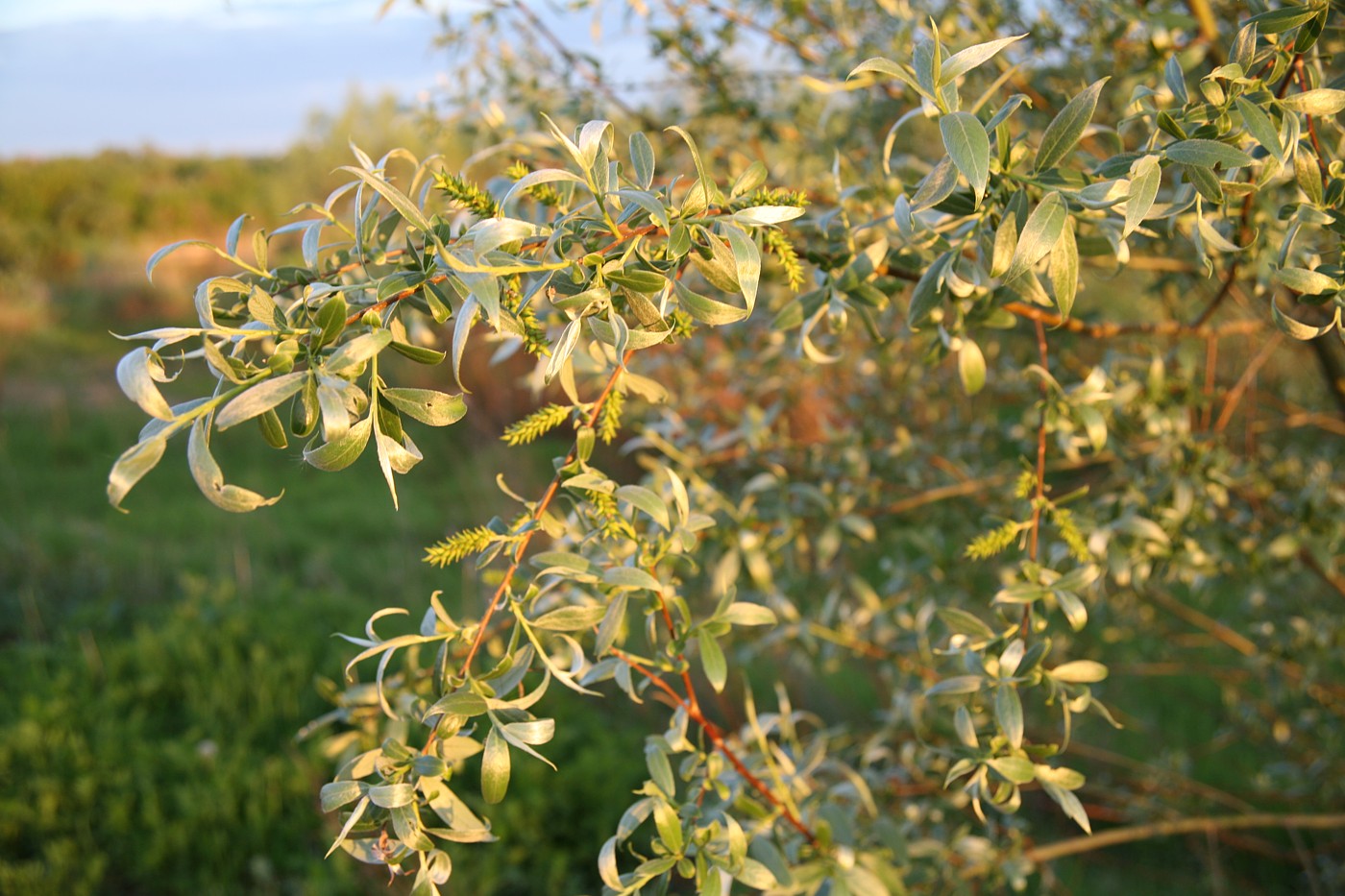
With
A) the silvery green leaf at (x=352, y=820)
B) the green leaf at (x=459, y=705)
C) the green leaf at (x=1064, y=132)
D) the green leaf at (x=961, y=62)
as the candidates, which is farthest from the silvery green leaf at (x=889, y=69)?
the silvery green leaf at (x=352, y=820)

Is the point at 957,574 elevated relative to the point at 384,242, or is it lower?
lower

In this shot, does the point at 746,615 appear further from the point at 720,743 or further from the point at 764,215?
the point at 764,215

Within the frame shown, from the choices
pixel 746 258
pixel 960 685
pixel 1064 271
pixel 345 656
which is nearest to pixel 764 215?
pixel 746 258

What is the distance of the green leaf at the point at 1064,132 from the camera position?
2.69 feet

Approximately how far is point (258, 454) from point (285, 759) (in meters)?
4.83

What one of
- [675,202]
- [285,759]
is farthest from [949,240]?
[285,759]

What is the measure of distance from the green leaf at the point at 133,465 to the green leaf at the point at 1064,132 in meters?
0.71

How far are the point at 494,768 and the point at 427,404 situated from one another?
31 centimetres

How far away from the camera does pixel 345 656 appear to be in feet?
10.9

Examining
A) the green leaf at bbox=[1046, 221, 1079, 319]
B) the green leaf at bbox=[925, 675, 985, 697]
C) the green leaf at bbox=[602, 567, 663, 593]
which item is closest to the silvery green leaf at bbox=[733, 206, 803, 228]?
the green leaf at bbox=[1046, 221, 1079, 319]

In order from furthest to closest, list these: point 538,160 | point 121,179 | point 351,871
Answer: point 121,179
point 351,871
point 538,160

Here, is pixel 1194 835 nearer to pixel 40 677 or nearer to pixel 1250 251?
pixel 1250 251

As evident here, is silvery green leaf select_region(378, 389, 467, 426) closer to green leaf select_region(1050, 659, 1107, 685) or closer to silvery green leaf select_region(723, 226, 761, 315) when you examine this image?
silvery green leaf select_region(723, 226, 761, 315)

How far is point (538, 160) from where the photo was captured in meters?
1.81
